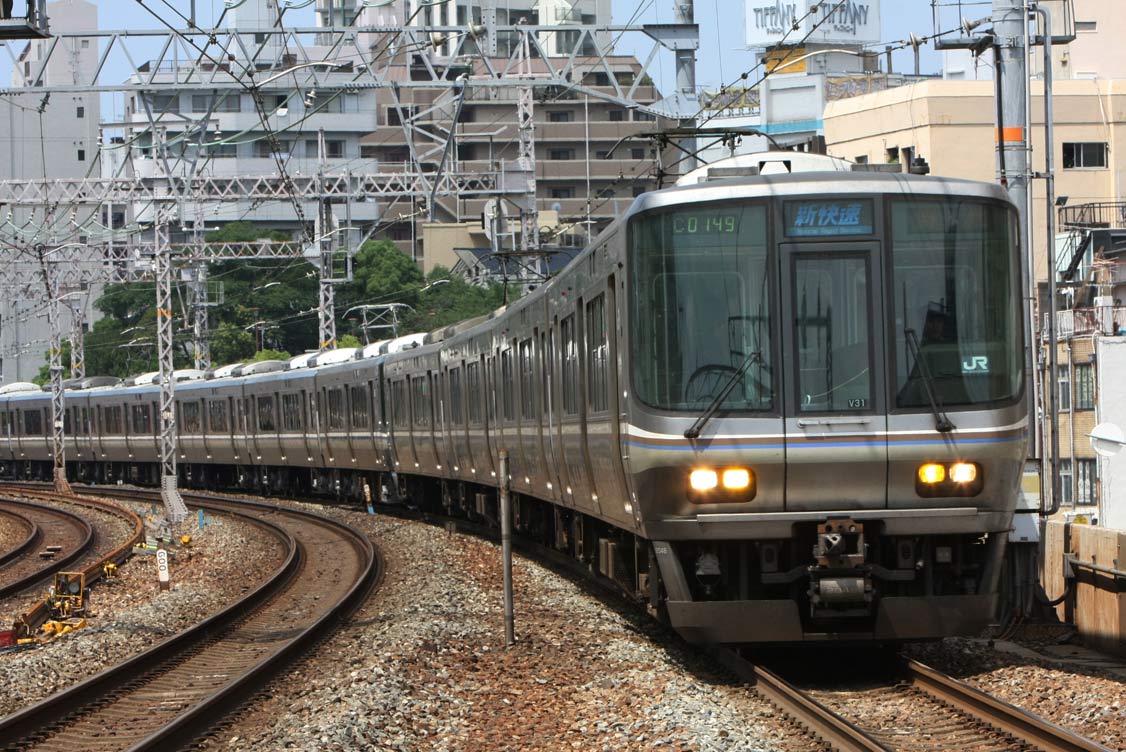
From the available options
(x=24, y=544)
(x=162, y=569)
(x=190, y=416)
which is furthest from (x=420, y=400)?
(x=190, y=416)

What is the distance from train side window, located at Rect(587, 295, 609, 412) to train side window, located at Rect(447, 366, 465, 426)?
9398 millimetres

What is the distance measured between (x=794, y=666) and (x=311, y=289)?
6500 centimetres

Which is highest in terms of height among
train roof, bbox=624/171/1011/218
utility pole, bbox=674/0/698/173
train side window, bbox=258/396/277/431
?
utility pole, bbox=674/0/698/173

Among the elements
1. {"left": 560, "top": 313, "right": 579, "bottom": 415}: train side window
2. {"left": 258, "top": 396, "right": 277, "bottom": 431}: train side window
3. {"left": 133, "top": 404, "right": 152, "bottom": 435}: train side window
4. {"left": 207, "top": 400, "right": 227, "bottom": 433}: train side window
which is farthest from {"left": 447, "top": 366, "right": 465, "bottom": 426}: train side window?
{"left": 133, "top": 404, "right": 152, "bottom": 435}: train side window

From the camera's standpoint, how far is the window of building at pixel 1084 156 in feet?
149

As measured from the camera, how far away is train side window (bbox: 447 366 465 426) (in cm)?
2128

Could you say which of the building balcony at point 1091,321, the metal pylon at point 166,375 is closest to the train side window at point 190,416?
the metal pylon at point 166,375

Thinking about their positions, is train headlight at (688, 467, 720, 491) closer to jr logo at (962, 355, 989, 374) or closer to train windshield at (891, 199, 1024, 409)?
train windshield at (891, 199, 1024, 409)

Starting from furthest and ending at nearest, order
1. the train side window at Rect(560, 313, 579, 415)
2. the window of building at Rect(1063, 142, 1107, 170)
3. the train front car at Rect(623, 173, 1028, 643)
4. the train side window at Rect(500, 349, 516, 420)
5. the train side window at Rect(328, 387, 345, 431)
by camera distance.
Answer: the window of building at Rect(1063, 142, 1107, 170) < the train side window at Rect(328, 387, 345, 431) < the train side window at Rect(500, 349, 516, 420) < the train side window at Rect(560, 313, 579, 415) < the train front car at Rect(623, 173, 1028, 643)

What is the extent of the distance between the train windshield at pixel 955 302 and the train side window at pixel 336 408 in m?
22.8

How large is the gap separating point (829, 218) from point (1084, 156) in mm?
37904

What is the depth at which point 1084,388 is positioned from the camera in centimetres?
3244

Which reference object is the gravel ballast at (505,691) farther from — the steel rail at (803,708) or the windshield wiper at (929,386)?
the windshield wiper at (929,386)

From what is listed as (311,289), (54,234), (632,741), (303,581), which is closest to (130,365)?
(311,289)
